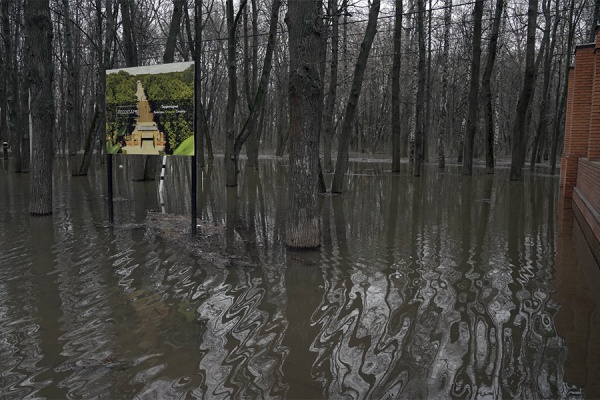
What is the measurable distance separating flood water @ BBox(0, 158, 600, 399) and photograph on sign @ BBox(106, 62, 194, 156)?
5.41ft

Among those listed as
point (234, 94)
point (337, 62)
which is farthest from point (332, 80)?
point (234, 94)

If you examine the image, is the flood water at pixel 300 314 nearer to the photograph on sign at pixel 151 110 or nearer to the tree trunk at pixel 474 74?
the photograph on sign at pixel 151 110

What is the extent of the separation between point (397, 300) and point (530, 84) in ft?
62.0

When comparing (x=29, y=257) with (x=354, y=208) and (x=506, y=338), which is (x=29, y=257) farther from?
(x=354, y=208)

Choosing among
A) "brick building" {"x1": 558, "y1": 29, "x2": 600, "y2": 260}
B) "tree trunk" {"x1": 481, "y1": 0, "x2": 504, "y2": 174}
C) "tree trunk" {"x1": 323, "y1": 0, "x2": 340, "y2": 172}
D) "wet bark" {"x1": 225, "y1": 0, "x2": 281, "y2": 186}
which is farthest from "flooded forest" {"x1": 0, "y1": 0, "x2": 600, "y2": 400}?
"tree trunk" {"x1": 481, "y1": 0, "x2": 504, "y2": 174}

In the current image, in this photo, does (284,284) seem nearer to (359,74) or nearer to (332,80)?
(359,74)

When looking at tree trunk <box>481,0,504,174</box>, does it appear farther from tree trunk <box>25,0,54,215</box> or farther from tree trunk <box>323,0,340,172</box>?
tree trunk <box>25,0,54,215</box>

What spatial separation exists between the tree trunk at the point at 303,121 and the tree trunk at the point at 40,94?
18.6ft

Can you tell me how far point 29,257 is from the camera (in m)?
7.57

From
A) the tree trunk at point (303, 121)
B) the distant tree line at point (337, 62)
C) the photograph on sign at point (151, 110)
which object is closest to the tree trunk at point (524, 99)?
the distant tree line at point (337, 62)

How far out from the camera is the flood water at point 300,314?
3.83m

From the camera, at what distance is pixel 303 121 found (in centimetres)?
823


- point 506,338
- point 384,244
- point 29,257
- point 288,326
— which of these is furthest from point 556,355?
point 29,257

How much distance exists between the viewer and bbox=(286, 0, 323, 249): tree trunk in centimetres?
809
